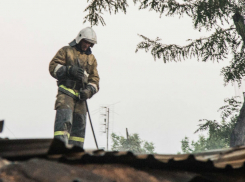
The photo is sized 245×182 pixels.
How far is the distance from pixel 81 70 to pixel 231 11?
21.6ft

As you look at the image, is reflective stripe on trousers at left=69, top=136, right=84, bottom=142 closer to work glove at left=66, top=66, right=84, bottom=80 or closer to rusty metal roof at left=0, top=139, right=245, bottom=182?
work glove at left=66, top=66, right=84, bottom=80

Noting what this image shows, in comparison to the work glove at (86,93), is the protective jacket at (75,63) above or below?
above

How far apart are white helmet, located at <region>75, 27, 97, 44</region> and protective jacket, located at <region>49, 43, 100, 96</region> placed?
0.71 feet

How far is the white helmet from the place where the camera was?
6.44 m

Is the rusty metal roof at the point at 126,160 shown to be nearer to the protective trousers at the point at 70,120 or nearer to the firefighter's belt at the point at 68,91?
the protective trousers at the point at 70,120

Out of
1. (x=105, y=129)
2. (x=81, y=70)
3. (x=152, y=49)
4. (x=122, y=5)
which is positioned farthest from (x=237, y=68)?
(x=105, y=129)

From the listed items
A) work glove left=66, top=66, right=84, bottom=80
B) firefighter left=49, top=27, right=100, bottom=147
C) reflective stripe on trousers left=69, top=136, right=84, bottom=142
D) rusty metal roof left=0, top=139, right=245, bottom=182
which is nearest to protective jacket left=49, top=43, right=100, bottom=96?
firefighter left=49, top=27, right=100, bottom=147

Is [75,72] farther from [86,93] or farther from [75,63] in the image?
[86,93]

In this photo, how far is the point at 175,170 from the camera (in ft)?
6.83

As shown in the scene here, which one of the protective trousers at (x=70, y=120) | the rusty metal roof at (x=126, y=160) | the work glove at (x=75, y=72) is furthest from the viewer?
the work glove at (x=75, y=72)

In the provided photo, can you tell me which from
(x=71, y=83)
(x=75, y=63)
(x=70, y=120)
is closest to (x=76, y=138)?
(x=70, y=120)

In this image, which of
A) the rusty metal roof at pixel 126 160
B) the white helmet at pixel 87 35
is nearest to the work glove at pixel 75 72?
the white helmet at pixel 87 35

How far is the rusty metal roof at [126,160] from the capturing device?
1954 mm

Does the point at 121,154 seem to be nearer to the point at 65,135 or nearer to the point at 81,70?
the point at 65,135
